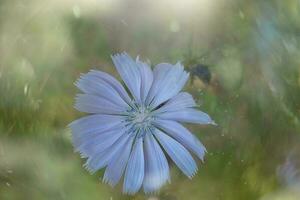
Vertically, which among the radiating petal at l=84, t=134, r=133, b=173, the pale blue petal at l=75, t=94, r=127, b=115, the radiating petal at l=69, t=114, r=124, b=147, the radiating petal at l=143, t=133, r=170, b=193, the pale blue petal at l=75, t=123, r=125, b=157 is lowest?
the radiating petal at l=143, t=133, r=170, b=193

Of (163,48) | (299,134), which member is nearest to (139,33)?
(163,48)

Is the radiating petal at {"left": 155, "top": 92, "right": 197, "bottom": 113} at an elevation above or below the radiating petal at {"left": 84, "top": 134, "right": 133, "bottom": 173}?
above

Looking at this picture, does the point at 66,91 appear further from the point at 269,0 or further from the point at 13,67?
the point at 269,0
